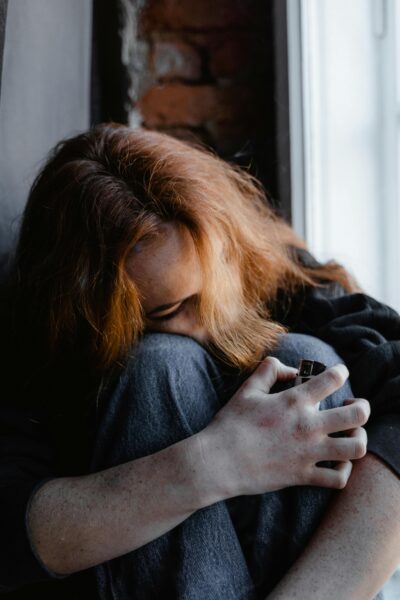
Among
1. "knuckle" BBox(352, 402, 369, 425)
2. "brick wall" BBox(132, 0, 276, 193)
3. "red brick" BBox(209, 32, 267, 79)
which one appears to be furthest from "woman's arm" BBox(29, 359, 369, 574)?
"red brick" BBox(209, 32, 267, 79)

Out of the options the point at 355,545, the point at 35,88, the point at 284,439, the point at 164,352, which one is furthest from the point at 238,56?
the point at 355,545

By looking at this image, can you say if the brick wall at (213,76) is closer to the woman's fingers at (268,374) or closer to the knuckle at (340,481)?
the woman's fingers at (268,374)

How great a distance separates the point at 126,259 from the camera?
83 centimetres

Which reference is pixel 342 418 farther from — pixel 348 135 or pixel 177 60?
pixel 177 60

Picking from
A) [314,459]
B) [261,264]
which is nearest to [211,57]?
[261,264]

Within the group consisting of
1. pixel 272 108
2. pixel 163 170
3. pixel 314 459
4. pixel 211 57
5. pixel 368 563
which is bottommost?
pixel 368 563

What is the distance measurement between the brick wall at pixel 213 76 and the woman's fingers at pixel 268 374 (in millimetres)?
653

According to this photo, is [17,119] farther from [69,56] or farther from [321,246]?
[321,246]

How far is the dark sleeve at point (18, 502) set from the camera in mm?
714

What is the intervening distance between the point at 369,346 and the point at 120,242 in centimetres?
37

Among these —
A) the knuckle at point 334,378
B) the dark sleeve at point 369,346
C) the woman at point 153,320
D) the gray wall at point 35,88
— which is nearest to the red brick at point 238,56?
the gray wall at point 35,88

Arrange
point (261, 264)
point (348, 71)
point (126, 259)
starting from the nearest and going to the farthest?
point (126, 259), point (261, 264), point (348, 71)

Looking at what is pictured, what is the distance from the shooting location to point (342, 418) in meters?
0.74

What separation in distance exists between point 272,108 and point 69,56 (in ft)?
1.44
